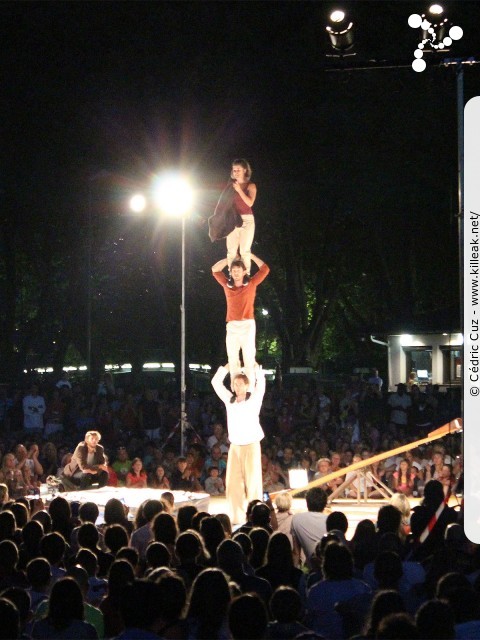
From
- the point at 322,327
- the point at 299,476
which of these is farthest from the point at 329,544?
the point at 322,327

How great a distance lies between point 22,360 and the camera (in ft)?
92.5

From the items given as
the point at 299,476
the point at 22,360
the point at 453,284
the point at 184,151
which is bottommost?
the point at 299,476

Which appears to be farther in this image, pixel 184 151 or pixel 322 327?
pixel 322 327

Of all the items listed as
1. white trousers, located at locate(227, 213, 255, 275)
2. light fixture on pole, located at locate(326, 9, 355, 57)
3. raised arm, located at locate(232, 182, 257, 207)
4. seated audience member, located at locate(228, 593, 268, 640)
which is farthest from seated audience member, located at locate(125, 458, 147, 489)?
seated audience member, located at locate(228, 593, 268, 640)

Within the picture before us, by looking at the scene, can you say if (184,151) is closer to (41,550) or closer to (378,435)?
(378,435)

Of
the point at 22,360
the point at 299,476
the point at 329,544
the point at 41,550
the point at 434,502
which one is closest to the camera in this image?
the point at 329,544

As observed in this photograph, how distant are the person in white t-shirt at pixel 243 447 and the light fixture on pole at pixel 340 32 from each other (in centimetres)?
415

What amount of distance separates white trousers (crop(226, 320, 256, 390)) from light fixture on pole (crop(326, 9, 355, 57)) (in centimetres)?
365

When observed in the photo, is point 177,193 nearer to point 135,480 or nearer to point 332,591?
point 135,480

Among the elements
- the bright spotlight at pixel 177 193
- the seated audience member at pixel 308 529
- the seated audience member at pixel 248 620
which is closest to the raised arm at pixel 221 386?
the bright spotlight at pixel 177 193

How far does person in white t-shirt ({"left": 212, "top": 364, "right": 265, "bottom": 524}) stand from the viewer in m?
12.9

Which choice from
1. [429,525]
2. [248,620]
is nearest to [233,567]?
[248,620]

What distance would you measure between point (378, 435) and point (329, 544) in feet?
38.9

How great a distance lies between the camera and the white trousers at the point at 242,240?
13195 millimetres
